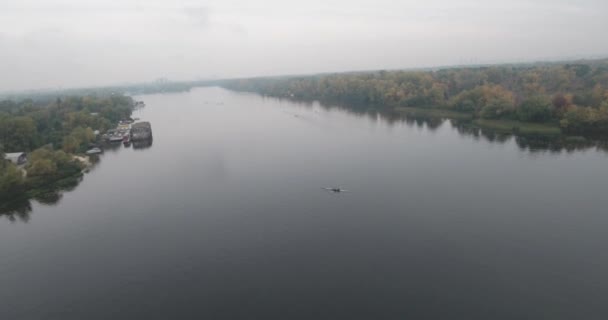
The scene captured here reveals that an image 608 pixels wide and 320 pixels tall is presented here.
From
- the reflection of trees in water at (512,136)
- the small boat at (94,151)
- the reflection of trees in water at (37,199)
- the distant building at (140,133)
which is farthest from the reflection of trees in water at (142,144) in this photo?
the reflection of trees in water at (512,136)

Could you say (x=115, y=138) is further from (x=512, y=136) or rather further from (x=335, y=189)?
(x=512, y=136)

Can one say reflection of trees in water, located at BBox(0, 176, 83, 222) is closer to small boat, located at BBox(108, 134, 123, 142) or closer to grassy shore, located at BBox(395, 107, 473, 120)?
small boat, located at BBox(108, 134, 123, 142)

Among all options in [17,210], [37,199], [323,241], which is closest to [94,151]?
[37,199]

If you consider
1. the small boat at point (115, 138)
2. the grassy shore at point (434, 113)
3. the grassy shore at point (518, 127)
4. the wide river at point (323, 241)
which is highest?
the grassy shore at point (434, 113)

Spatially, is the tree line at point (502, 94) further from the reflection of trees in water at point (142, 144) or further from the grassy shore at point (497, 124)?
the reflection of trees in water at point (142, 144)

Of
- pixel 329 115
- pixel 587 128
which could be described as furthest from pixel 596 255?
pixel 329 115

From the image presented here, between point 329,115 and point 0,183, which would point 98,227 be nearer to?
point 0,183
